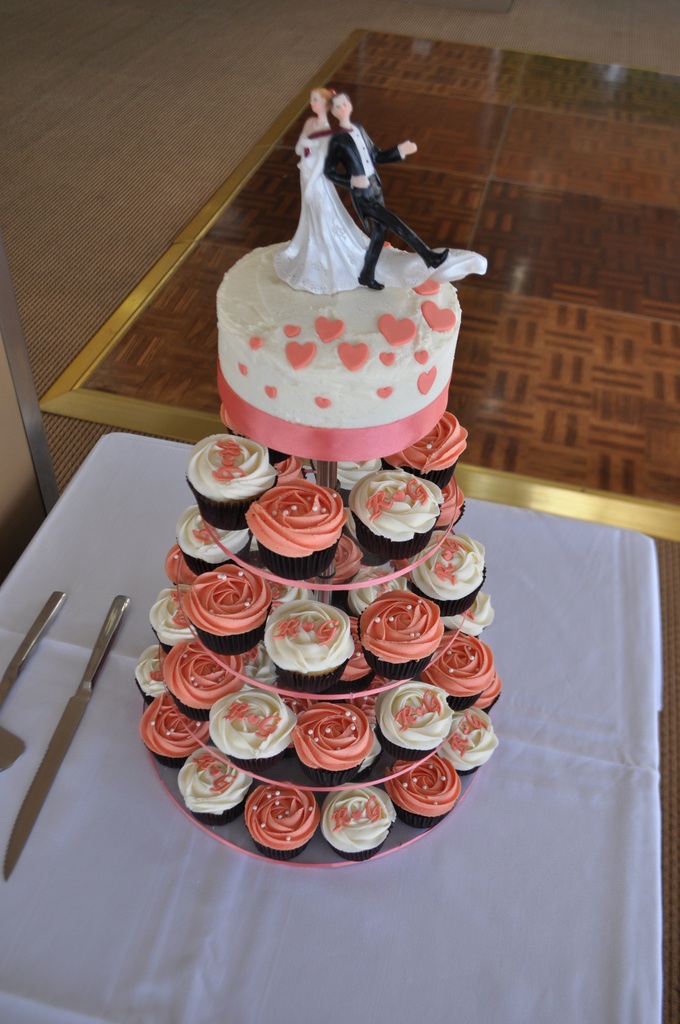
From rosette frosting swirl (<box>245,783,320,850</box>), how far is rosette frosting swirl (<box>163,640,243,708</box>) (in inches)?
5.8

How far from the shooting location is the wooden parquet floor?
8.41 ft

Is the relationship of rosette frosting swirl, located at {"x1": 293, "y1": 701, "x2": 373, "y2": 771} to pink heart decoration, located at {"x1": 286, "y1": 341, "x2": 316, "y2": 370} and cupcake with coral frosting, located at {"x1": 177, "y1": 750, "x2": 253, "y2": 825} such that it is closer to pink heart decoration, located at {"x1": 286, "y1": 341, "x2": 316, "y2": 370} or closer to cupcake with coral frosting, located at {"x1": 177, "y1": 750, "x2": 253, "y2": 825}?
cupcake with coral frosting, located at {"x1": 177, "y1": 750, "x2": 253, "y2": 825}

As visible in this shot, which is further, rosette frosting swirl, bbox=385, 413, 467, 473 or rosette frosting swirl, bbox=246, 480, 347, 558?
rosette frosting swirl, bbox=385, 413, 467, 473

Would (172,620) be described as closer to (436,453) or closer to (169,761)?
(169,761)

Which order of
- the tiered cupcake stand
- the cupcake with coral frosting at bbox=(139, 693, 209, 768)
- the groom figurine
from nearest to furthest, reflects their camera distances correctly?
the groom figurine < the tiered cupcake stand < the cupcake with coral frosting at bbox=(139, 693, 209, 768)

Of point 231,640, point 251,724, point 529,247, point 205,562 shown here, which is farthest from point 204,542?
point 529,247

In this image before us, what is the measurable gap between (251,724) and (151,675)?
22 cm

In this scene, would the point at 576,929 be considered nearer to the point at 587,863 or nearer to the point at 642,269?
the point at 587,863

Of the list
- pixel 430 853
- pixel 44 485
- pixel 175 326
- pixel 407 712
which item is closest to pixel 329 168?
pixel 407 712

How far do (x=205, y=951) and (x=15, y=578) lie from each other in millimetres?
682

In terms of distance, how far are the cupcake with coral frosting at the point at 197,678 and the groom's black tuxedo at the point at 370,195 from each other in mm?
550

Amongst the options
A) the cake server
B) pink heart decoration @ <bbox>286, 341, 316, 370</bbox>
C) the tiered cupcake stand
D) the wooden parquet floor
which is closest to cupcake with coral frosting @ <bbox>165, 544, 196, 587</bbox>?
the tiered cupcake stand

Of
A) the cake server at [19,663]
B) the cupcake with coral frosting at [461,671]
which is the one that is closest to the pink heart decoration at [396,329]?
the cupcake with coral frosting at [461,671]

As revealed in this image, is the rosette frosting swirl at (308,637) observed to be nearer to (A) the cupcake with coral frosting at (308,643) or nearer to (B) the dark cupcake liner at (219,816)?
(A) the cupcake with coral frosting at (308,643)
